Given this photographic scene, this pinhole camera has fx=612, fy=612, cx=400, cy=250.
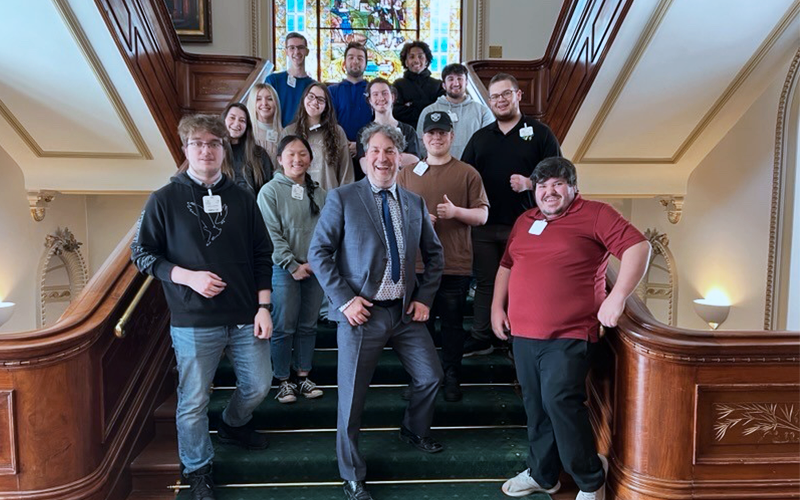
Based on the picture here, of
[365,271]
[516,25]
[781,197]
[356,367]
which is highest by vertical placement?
[516,25]

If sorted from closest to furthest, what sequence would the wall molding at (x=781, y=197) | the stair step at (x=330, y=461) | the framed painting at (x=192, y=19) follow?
the stair step at (x=330, y=461) → the wall molding at (x=781, y=197) → the framed painting at (x=192, y=19)

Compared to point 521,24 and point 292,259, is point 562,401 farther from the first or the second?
point 521,24

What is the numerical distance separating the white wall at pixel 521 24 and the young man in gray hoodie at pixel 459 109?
4461 millimetres

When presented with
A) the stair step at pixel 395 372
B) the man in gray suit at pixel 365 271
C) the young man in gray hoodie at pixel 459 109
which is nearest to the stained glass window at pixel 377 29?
the young man in gray hoodie at pixel 459 109

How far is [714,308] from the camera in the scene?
5.98 m

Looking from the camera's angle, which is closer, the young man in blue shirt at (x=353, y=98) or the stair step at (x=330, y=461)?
the stair step at (x=330, y=461)

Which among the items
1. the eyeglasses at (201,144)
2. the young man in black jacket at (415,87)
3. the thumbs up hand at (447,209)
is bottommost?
the thumbs up hand at (447,209)

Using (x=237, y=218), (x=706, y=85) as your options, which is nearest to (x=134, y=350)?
(x=237, y=218)

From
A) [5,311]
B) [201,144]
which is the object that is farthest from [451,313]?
[5,311]

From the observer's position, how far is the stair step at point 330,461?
2715 mm

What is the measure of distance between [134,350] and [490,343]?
1.87m

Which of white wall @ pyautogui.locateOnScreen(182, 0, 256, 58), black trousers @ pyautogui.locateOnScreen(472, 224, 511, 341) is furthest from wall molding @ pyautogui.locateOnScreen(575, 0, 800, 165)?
white wall @ pyautogui.locateOnScreen(182, 0, 256, 58)

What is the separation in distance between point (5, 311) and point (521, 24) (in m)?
6.93

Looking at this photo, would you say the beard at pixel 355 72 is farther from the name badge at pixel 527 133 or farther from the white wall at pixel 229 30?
the white wall at pixel 229 30
